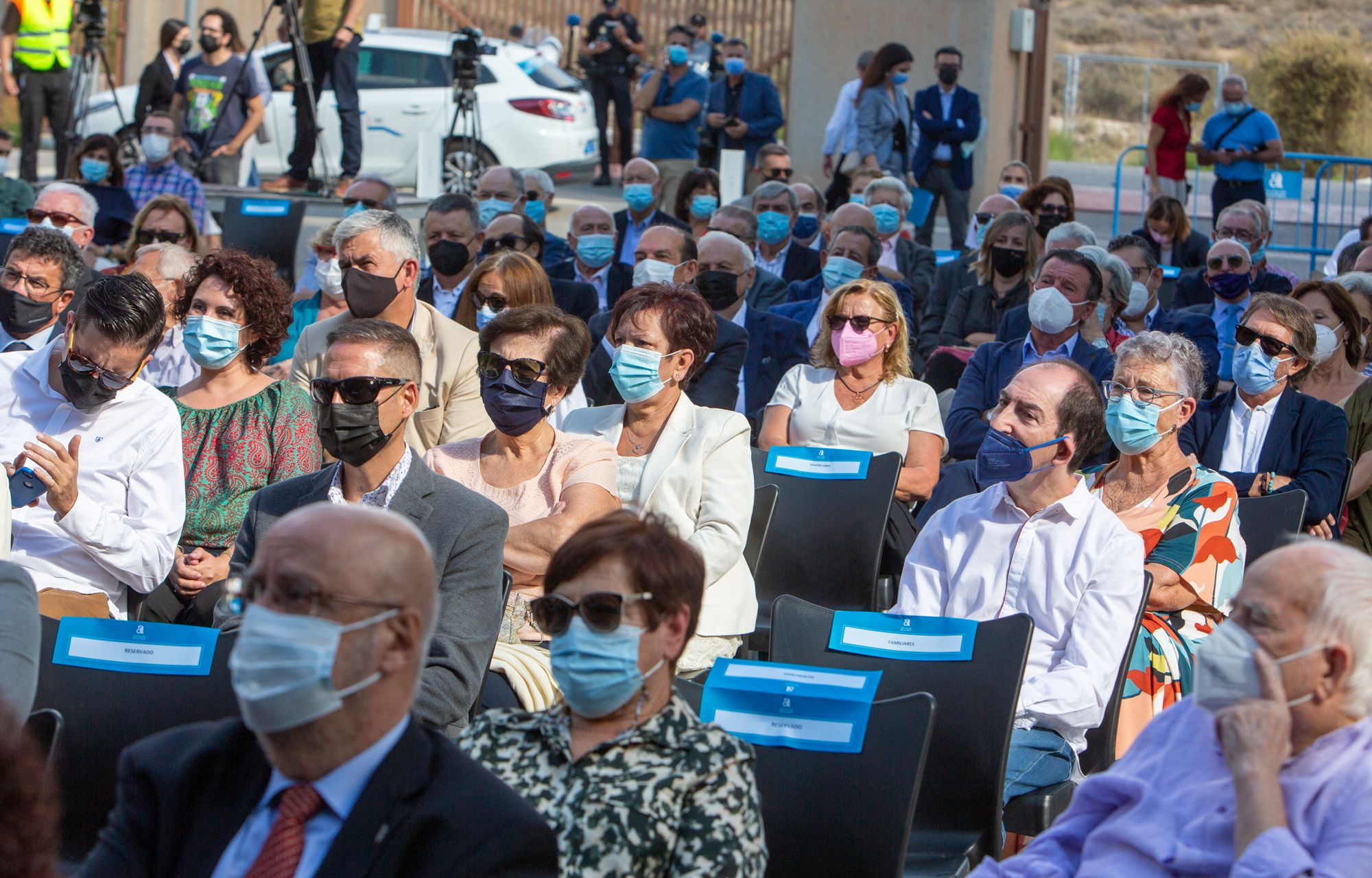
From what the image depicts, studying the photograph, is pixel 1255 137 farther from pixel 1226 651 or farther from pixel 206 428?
pixel 1226 651

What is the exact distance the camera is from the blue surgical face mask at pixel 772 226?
985cm

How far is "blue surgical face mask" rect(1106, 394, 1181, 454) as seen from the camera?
4.65m

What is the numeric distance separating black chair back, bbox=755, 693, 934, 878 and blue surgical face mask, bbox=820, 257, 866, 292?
17.5 ft

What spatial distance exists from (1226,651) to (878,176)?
31.8ft

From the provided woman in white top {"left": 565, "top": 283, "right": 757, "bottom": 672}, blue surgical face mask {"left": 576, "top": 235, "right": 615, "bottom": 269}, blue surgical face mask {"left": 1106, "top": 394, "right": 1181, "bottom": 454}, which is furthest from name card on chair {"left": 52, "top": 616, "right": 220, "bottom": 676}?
blue surgical face mask {"left": 576, "top": 235, "right": 615, "bottom": 269}

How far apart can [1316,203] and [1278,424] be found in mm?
9430

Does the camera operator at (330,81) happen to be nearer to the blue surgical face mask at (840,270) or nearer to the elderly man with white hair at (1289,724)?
the blue surgical face mask at (840,270)

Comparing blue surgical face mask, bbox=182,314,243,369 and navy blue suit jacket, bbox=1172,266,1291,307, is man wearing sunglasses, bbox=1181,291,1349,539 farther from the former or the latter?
blue surgical face mask, bbox=182,314,243,369

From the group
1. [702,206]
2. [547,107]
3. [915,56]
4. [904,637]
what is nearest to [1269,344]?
[904,637]

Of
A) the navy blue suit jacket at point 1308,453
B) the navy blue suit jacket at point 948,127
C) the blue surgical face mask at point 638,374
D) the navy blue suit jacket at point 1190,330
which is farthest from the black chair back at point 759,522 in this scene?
the navy blue suit jacket at point 948,127

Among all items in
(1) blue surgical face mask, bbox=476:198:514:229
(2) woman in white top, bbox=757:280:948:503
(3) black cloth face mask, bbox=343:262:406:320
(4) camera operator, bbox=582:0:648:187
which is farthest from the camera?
(4) camera operator, bbox=582:0:648:187

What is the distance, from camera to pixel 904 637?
3.46 meters

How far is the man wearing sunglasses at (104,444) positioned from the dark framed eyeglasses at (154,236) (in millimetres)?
3470

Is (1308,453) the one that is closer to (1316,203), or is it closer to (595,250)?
(595,250)
